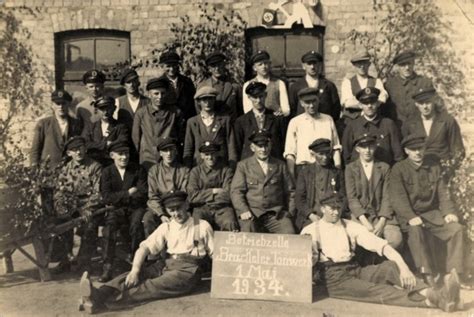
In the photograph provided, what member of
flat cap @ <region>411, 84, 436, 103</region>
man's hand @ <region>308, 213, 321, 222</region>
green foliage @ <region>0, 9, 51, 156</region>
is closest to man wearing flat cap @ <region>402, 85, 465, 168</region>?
flat cap @ <region>411, 84, 436, 103</region>

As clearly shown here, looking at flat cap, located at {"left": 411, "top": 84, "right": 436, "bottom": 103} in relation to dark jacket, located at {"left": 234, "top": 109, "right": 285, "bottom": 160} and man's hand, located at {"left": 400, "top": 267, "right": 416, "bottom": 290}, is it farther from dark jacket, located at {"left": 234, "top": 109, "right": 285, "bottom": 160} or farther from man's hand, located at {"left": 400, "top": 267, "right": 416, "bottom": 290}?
man's hand, located at {"left": 400, "top": 267, "right": 416, "bottom": 290}

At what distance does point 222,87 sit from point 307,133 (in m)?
1.24

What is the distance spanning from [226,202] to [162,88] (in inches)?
58.5

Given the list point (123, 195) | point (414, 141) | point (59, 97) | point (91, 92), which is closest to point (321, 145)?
point (414, 141)

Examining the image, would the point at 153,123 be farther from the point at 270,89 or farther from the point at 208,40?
the point at 208,40

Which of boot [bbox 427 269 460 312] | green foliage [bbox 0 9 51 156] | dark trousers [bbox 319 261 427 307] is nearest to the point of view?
boot [bbox 427 269 460 312]

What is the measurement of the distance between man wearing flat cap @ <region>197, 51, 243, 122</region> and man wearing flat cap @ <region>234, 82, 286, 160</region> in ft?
0.96

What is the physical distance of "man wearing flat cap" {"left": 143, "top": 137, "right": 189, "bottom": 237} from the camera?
559 cm

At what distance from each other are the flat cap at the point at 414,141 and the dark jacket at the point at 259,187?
1.24 meters

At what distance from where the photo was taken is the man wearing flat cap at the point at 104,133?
6.04 meters

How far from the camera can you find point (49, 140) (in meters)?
6.41

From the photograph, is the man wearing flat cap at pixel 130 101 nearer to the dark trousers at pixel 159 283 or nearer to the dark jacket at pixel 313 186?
the dark trousers at pixel 159 283

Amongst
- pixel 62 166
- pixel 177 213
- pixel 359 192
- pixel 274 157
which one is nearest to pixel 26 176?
pixel 62 166

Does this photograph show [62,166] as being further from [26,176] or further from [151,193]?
[151,193]
